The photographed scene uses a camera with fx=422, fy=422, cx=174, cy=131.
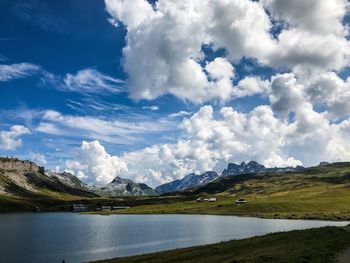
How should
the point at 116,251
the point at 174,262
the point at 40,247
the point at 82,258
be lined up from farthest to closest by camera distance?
the point at 40,247, the point at 116,251, the point at 82,258, the point at 174,262

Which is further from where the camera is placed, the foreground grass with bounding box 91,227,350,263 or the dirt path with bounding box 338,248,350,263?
the foreground grass with bounding box 91,227,350,263

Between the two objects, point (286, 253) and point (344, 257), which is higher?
point (286, 253)

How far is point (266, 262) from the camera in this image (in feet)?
147

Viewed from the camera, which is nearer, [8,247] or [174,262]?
[174,262]

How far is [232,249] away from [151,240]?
183 ft

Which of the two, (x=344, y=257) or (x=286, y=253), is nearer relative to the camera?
(x=344, y=257)

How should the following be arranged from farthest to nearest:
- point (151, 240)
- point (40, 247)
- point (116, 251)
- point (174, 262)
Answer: point (151, 240), point (40, 247), point (116, 251), point (174, 262)

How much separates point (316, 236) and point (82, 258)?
49.9 m

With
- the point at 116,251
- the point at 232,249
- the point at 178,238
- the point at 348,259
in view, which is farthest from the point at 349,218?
the point at 348,259

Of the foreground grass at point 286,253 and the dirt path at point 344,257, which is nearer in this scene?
the dirt path at point 344,257

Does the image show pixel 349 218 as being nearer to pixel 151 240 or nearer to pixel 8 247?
pixel 151 240

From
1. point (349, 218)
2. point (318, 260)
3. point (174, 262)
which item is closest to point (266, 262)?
point (318, 260)

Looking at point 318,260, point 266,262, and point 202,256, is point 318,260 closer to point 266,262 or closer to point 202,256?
point 266,262

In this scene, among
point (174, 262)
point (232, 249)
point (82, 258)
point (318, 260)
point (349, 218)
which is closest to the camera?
point (318, 260)
